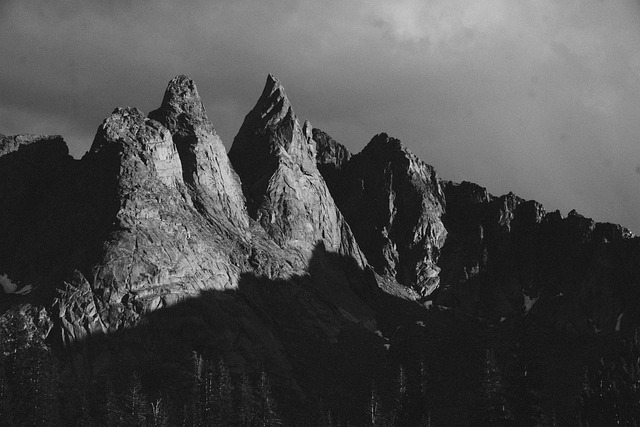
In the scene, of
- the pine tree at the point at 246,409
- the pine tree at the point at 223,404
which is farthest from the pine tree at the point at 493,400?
the pine tree at the point at 223,404

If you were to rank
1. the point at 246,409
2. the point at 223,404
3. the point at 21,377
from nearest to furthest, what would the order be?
the point at 21,377 < the point at 246,409 < the point at 223,404

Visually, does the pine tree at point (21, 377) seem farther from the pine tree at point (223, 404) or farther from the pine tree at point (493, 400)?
the pine tree at point (493, 400)

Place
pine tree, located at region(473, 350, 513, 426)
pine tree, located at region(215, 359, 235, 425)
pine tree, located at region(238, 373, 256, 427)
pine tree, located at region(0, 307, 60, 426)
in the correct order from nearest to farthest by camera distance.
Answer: pine tree, located at region(473, 350, 513, 426), pine tree, located at region(0, 307, 60, 426), pine tree, located at region(238, 373, 256, 427), pine tree, located at region(215, 359, 235, 425)

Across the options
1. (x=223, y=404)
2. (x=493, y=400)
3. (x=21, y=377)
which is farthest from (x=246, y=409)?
(x=493, y=400)

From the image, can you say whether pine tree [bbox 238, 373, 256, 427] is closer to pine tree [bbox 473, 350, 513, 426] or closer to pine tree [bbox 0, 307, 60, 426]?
pine tree [bbox 473, 350, 513, 426]

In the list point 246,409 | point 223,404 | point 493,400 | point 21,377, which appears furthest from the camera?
A: point 223,404

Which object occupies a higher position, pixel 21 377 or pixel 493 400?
pixel 21 377

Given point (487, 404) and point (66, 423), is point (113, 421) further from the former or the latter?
point (487, 404)

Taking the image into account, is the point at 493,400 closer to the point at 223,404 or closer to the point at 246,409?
the point at 246,409

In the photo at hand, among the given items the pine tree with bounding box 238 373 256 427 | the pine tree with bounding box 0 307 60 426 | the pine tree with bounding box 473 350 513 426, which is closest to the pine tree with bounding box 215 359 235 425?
the pine tree with bounding box 238 373 256 427

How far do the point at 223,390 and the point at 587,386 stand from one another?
55057mm

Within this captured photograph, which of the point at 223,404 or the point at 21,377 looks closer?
the point at 21,377

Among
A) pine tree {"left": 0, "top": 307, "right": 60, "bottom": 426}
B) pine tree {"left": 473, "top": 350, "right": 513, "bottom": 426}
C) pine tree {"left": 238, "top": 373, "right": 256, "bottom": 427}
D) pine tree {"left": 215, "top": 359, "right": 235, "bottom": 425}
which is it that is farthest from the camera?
pine tree {"left": 215, "top": 359, "right": 235, "bottom": 425}

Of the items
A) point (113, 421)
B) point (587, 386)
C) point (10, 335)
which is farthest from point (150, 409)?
point (587, 386)
